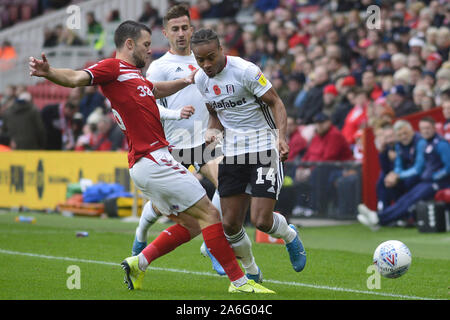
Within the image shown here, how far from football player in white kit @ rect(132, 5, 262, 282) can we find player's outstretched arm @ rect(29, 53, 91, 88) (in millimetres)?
2538

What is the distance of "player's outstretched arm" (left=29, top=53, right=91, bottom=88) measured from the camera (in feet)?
21.3

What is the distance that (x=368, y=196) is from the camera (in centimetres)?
1493

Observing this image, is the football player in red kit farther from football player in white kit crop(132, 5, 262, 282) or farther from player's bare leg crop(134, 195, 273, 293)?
football player in white kit crop(132, 5, 262, 282)

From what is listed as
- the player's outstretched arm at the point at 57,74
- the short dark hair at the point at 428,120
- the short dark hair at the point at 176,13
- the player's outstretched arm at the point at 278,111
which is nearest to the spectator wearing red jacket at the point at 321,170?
the short dark hair at the point at 428,120

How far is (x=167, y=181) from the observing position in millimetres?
7316

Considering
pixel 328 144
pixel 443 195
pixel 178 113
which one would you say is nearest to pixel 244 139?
pixel 178 113

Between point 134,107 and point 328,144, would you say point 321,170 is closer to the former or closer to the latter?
point 328,144

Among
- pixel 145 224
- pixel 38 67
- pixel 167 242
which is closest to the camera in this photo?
pixel 38 67

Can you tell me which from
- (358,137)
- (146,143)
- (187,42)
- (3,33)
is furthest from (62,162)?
(3,33)

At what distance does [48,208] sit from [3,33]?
1466 centimetres

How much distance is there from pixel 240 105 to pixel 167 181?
1.25 m

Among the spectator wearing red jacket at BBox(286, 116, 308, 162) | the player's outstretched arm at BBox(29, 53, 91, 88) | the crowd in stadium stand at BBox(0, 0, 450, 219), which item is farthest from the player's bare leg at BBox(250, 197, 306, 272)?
the spectator wearing red jacket at BBox(286, 116, 308, 162)
